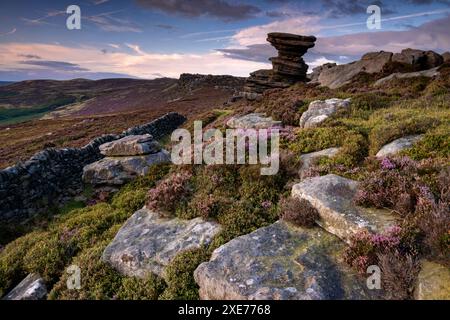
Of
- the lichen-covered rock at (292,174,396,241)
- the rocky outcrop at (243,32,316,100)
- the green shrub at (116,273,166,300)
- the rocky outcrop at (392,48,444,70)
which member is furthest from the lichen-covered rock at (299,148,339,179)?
the rocky outcrop at (243,32,316,100)

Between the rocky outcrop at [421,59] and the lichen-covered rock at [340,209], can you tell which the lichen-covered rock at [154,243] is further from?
the rocky outcrop at [421,59]

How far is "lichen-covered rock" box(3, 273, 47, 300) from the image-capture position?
8798 mm

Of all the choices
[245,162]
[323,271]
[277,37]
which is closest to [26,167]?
[245,162]

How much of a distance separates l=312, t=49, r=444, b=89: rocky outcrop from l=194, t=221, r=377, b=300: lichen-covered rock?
35.7 meters

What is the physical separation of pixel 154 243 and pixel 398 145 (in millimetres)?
8794

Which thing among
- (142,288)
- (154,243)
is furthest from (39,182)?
(142,288)

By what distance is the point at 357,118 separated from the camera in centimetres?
1661

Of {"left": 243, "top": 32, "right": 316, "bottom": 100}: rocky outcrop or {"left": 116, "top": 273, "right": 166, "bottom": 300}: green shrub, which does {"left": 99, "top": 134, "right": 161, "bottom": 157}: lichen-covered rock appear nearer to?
{"left": 116, "top": 273, "right": 166, "bottom": 300}: green shrub

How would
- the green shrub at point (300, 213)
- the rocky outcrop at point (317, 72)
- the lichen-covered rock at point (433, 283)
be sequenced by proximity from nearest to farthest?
1. the lichen-covered rock at point (433, 283)
2. the green shrub at point (300, 213)
3. the rocky outcrop at point (317, 72)

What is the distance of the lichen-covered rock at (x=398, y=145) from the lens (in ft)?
36.4

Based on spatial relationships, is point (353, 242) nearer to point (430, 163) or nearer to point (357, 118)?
point (430, 163)

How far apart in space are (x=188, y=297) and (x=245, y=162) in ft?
20.0

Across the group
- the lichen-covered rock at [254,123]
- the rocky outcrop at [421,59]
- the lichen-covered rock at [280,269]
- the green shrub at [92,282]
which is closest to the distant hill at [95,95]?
the rocky outcrop at [421,59]

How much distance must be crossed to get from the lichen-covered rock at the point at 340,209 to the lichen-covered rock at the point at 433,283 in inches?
48.0
